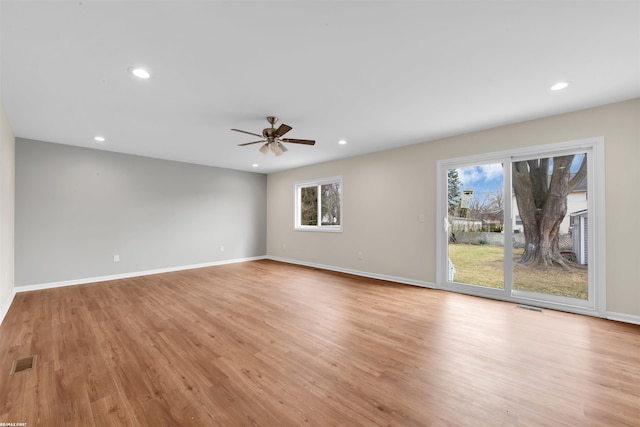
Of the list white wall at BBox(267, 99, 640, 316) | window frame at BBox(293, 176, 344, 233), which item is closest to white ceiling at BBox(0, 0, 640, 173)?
white wall at BBox(267, 99, 640, 316)

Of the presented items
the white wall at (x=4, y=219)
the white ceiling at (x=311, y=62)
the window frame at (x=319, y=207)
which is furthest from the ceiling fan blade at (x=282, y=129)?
the white wall at (x=4, y=219)

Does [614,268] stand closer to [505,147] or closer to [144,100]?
[505,147]

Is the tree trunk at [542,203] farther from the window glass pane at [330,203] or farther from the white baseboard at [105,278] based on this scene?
the white baseboard at [105,278]

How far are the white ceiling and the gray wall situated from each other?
1057 millimetres

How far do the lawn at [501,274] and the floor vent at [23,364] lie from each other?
501 centimetres

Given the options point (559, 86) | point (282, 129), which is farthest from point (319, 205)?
point (559, 86)

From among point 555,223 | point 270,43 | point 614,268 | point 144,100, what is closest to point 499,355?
point 614,268

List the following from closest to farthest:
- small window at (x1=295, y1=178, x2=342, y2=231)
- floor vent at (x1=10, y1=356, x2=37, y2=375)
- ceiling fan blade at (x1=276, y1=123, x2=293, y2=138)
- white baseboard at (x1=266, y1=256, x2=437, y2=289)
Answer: floor vent at (x1=10, y1=356, x2=37, y2=375) < ceiling fan blade at (x1=276, y1=123, x2=293, y2=138) < white baseboard at (x1=266, y1=256, x2=437, y2=289) < small window at (x1=295, y1=178, x2=342, y2=231)

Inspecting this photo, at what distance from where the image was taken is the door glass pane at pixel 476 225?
3836 mm

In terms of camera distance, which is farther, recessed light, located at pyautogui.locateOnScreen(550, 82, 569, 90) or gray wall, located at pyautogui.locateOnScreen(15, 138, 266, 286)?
gray wall, located at pyautogui.locateOnScreen(15, 138, 266, 286)

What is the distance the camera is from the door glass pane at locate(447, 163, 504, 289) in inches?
151

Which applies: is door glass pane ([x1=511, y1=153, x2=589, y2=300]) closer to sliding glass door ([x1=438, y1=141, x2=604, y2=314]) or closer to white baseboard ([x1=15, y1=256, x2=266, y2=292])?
sliding glass door ([x1=438, y1=141, x2=604, y2=314])

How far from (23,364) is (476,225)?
5327 mm

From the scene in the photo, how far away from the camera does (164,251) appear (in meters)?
5.71
